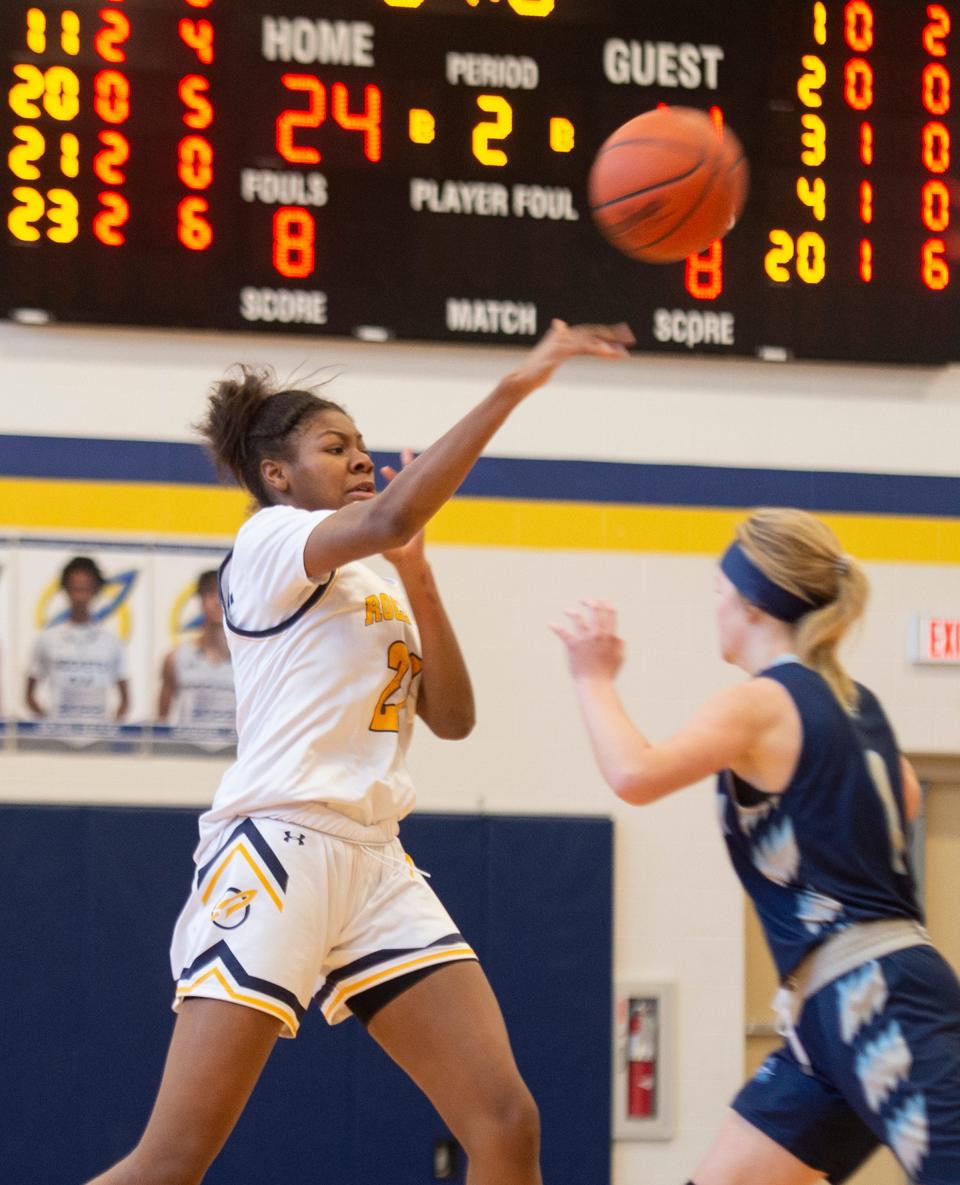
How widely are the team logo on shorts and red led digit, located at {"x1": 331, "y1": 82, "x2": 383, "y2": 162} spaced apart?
10.3ft

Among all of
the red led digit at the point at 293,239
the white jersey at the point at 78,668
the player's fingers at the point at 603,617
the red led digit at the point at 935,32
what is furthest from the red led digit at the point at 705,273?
the player's fingers at the point at 603,617

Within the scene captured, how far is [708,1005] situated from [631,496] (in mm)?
1775

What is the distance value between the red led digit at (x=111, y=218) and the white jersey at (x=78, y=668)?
126cm

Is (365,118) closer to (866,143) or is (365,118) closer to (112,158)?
(112,158)

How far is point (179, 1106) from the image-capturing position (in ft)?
9.37

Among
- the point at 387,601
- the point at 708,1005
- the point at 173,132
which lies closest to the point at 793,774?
the point at 387,601

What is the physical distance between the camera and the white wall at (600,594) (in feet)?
18.5

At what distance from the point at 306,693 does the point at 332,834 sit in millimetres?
276

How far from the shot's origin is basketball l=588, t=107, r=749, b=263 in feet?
12.0

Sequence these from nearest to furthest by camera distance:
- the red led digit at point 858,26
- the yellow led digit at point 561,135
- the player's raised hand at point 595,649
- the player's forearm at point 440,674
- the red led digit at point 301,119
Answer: the player's raised hand at point 595,649, the player's forearm at point 440,674, the red led digit at point 301,119, the yellow led digit at point 561,135, the red led digit at point 858,26

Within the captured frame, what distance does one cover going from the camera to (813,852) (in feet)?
8.91

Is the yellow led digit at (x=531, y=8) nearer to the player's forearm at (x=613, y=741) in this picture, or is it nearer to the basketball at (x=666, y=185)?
the basketball at (x=666, y=185)

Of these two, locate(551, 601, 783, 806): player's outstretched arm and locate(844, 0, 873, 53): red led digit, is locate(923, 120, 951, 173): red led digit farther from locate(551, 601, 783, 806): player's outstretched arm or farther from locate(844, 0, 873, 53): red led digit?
locate(551, 601, 783, 806): player's outstretched arm

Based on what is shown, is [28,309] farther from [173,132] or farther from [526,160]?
[526,160]
